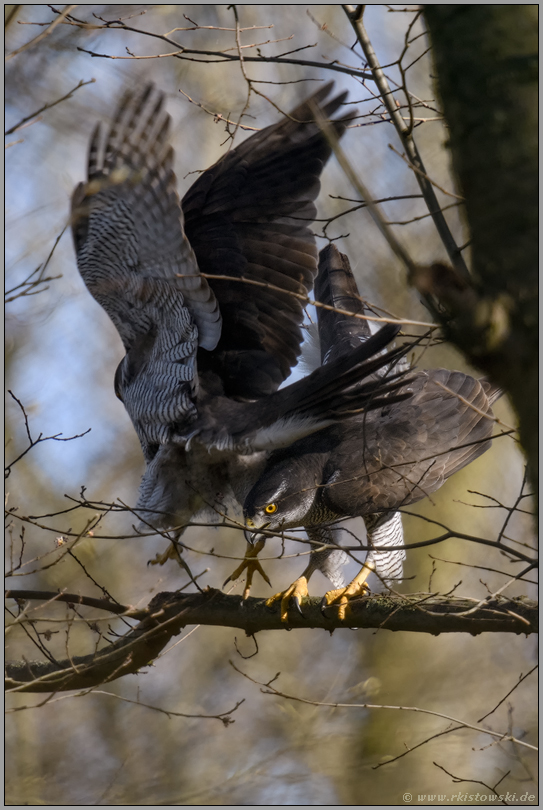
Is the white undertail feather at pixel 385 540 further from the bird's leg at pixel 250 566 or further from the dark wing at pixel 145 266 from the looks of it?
the dark wing at pixel 145 266

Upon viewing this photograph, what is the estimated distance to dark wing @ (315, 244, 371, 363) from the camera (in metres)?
5.27

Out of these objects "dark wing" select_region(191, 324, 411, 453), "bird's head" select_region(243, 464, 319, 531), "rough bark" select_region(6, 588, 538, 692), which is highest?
"dark wing" select_region(191, 324, 411, 453)

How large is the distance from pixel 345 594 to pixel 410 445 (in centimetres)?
95

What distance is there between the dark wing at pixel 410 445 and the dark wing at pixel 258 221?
0.98 metres

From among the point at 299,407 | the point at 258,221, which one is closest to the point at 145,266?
the point at 258,221

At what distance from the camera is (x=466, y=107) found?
61.0 inches

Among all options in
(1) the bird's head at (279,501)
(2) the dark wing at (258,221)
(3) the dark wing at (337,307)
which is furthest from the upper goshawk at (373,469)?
(3) the dark wing at (337,307)

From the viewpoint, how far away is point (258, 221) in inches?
184

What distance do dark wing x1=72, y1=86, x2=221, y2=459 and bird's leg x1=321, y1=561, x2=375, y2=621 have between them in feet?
4.72

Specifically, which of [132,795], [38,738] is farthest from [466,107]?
[38,738]

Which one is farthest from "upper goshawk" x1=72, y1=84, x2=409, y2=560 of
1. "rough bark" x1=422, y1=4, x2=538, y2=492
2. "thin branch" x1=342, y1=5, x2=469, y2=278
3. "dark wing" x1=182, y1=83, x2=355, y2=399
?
"rough bark" x1=422, y1=4, x2=538, y2=492

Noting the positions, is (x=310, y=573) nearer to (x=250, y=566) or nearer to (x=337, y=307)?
(x=250, y=566)

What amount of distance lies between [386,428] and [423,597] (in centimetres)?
122

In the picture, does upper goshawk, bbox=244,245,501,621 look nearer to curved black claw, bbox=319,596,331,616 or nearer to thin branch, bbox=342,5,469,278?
curved black claw, bbox=319,596,331,616
